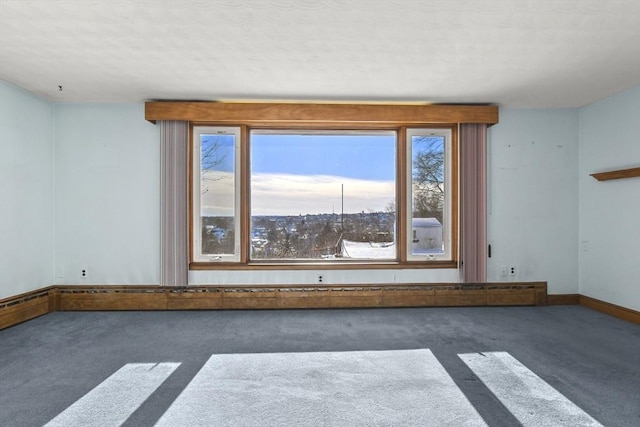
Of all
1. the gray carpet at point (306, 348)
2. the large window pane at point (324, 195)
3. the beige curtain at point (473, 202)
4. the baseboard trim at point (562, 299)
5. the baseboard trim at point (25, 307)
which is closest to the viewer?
the gray carpet at point (306, 348)

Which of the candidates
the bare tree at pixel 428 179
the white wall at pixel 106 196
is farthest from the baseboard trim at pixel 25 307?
the bare tree at pixel 428 179

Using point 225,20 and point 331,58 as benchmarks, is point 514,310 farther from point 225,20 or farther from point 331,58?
point 225,20

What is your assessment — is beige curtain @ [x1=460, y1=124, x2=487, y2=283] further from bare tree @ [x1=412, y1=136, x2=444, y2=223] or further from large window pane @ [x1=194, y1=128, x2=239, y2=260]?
large window pane @ [x1=194, y1=128, x2=239, y2=260]

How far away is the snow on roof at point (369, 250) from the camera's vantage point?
4625 mm

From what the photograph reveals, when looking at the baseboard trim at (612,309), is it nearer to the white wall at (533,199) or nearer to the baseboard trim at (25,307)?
the white wall at (533,199)

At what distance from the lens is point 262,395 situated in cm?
223

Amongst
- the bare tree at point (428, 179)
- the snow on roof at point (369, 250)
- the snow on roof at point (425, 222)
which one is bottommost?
the snow on roof at point (369, 250)

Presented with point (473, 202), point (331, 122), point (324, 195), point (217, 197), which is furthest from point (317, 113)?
point (473, 202)

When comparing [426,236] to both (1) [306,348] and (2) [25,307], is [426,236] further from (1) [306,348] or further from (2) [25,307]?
(2) [25,307]

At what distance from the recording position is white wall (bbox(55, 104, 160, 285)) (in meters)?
4.27

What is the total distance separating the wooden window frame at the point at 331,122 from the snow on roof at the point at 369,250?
4.3 inches

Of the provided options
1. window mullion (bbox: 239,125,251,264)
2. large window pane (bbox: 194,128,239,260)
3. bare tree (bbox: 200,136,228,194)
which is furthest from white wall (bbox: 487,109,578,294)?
bare tree (bbox: 200,136,228,194)

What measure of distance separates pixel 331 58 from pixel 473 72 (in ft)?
4.89

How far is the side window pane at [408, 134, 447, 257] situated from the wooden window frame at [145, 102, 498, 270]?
0.43 feet
